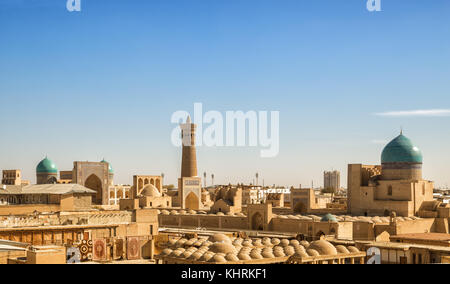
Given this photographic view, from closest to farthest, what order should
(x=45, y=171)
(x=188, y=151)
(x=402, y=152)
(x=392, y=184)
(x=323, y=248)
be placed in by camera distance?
(x=323, y=248), (x=392, y=184), (x=402, y=152), (x=188, y=151), (x=45, y=171)

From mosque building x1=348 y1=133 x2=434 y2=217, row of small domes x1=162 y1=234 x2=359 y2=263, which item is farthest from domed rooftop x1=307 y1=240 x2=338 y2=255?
mosque building x1=348 y1=133 x2=434 y2=217

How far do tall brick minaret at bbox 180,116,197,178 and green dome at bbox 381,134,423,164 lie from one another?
2151cm

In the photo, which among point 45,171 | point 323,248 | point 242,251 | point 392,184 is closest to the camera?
point 242,251

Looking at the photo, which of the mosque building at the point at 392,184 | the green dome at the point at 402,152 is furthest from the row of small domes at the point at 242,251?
the green dome at the point at 402,152

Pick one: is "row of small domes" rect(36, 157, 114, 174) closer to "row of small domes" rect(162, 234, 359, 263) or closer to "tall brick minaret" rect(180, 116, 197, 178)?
"tall brick minaret" rect(180, 116, 197, 178)

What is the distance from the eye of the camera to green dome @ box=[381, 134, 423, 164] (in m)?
43.8

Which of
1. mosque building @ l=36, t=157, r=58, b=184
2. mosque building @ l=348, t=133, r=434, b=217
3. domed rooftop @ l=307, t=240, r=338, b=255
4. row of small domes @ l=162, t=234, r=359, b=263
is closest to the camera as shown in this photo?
row of small domes @ l=162, t=234, r=359, b=263

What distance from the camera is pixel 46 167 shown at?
65.4 meters

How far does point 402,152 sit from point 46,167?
39729 mm

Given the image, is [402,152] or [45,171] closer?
[402,152]

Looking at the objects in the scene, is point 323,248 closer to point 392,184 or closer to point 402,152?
point 392,184

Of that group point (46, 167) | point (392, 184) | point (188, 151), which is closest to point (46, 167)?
point (46, 167)
